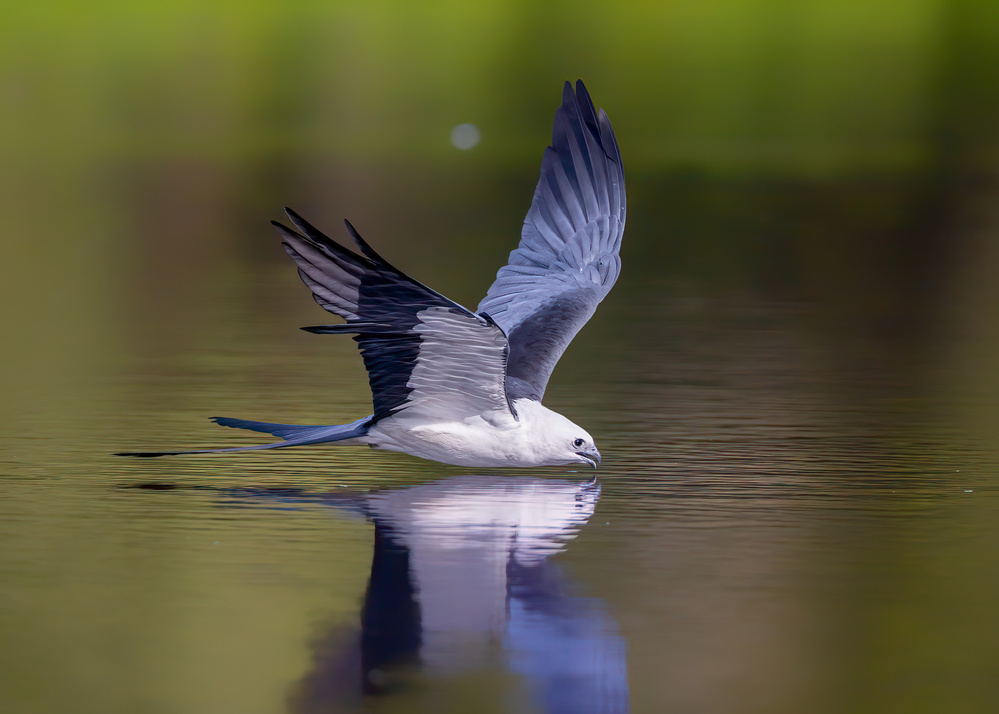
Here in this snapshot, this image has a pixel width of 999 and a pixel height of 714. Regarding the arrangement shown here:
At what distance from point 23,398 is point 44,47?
108 ft

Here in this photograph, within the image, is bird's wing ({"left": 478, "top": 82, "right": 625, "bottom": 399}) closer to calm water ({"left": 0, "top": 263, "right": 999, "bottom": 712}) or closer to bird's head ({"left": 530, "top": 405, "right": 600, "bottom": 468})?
calm water ({"left": 0, "top": 263, "right": 999, "bottom": 712})

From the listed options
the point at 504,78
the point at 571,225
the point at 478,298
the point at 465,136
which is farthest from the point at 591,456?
the point at 504,78

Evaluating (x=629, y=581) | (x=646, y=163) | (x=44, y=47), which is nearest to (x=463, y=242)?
(x=646, y=163)

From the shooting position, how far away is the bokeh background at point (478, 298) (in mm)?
4684

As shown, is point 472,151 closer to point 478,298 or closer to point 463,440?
point 478,298

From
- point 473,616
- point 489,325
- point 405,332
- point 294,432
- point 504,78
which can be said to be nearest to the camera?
point 473,616

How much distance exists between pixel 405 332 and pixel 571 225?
266 cm

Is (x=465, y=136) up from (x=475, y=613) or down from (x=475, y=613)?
up

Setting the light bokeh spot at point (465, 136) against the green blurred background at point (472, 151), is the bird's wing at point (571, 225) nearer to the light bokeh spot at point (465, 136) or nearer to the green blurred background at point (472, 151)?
the green blurred background at point (472, 151)

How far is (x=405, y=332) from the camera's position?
5824 millimetres

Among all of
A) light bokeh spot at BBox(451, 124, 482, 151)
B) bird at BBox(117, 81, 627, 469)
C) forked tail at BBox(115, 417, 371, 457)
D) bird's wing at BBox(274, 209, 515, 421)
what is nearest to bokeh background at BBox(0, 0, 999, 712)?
forked tail at BBox(115, 417, 371, 457)

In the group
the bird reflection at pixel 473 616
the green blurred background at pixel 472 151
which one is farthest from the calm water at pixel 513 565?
the green blurred background at pixel 472 151

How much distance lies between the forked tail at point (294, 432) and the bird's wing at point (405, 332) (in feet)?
0.41

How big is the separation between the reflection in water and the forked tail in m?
0.37
